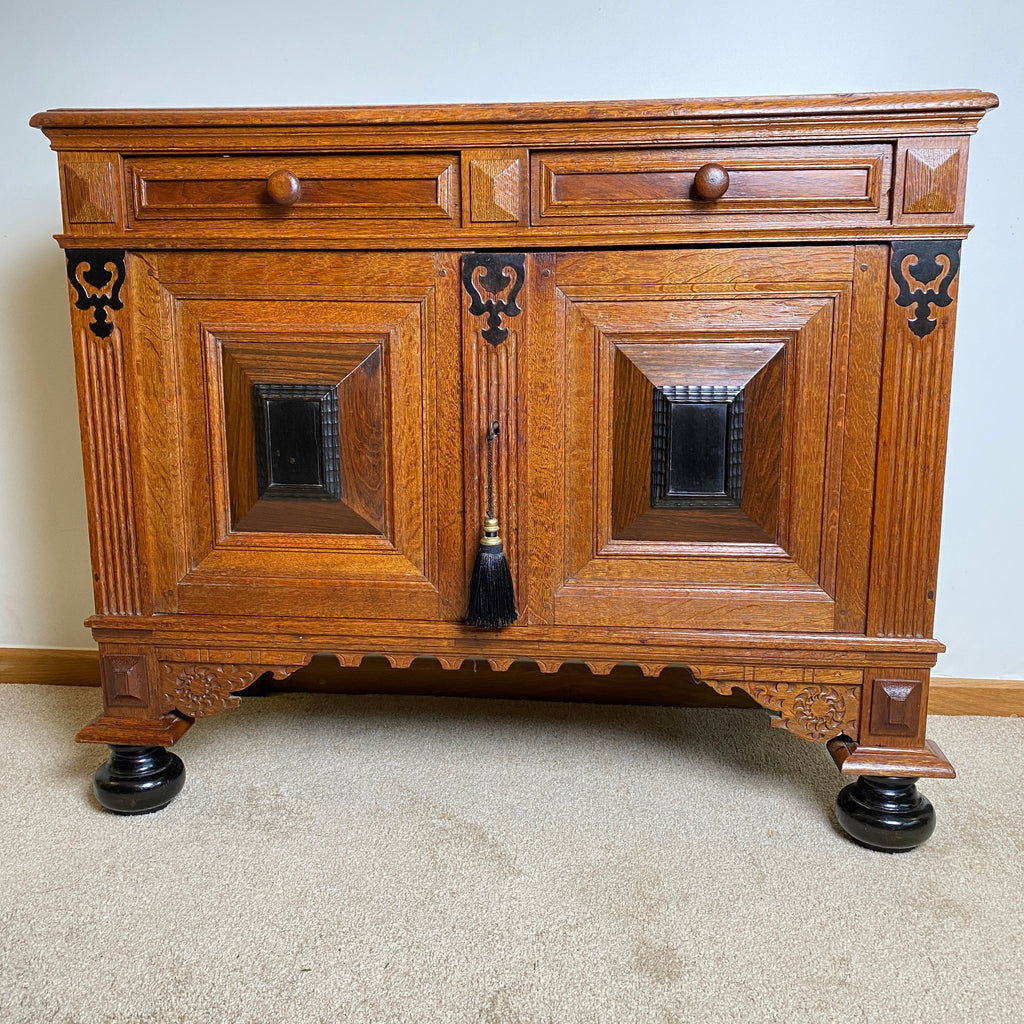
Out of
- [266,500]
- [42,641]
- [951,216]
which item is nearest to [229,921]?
[266,500]

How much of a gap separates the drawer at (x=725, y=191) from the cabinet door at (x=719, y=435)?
58 mm

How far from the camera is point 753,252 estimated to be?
1.18m

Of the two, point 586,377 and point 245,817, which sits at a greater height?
point 586,377

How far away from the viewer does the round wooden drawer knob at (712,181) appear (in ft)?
3.73

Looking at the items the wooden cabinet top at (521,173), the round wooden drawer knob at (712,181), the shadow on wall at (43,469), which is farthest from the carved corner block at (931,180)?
the shadow on wall at (43,469)

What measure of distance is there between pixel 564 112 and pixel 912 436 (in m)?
0.67

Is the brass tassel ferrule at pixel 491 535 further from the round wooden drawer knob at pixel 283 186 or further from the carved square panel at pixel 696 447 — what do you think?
the round wooden drawer knob at pixel 283 186

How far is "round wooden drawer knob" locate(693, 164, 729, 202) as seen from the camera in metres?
1.14

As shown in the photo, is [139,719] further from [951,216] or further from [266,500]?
[951,216]

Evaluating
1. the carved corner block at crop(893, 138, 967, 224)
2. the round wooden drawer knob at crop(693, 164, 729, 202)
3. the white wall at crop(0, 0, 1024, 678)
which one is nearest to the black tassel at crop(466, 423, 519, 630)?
the round wooden drawer knob at crop(693, 164, 729, 202)

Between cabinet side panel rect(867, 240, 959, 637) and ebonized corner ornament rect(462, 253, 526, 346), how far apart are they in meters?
0.52

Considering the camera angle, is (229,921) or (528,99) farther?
(528,99)

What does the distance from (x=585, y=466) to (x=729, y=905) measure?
636mm

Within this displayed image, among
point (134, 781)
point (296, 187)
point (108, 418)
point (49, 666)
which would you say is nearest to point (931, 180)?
point (296, 187)
